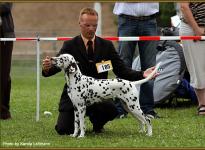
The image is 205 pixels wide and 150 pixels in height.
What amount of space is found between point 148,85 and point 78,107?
1967 millimetres

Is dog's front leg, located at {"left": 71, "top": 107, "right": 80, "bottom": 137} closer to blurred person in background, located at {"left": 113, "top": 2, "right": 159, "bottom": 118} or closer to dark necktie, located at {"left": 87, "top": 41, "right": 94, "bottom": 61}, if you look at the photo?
dark necktie, located at {"left": 87, "top": 41, "right": 94, "bottom": 61}

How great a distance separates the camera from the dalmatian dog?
5.72 metres

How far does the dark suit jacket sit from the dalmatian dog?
30 centimetres

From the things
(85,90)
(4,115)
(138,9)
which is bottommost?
(4,115)

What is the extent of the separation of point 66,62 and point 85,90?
1.08ft

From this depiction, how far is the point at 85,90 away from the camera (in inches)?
227

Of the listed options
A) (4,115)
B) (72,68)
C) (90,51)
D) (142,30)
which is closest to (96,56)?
(90,51)

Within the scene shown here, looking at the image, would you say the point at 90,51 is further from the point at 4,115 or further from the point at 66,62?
the point at 4,115

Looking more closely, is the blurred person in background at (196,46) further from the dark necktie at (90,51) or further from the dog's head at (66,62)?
the dog's head at (66,62)

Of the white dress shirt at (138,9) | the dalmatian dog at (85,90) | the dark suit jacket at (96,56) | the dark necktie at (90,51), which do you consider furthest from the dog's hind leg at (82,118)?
the white dress shirt at (138,9)

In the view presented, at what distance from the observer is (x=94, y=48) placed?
6113 millimetres

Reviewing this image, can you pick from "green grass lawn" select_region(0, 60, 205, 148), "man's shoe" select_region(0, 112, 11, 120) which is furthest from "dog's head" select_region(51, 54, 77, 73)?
"man's shoe" select_region(0, 112, 11, 120)

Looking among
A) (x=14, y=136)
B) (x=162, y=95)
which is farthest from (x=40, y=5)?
(x=14, y=136)

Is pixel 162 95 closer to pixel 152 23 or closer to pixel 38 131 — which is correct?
pixel 152 23
